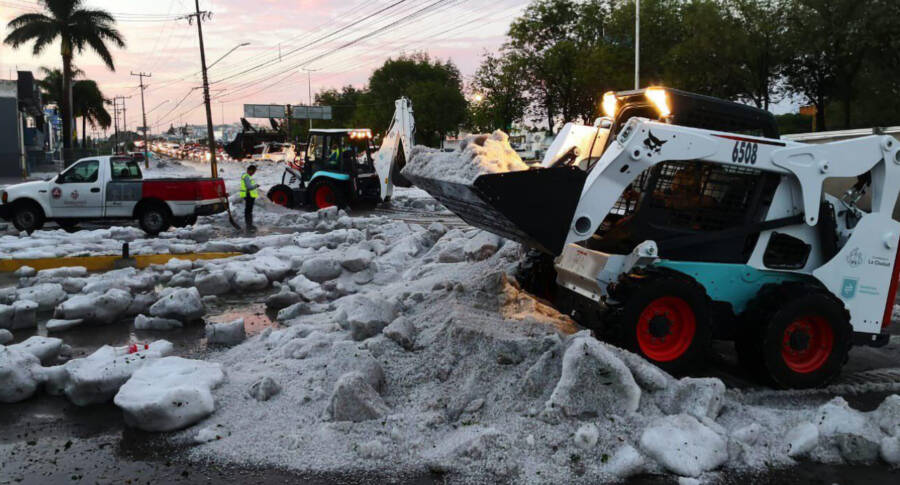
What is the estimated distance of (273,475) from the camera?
445cm

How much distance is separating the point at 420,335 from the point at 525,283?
1430mm

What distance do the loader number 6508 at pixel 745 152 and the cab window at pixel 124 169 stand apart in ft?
47.8

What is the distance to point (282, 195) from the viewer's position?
21.9 m

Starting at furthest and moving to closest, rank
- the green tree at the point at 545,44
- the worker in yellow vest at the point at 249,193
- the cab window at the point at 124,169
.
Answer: the green tree at the point at 545,44 → the worker in yellow vest at the point at 249,193 → the cab window at the point at 124,169

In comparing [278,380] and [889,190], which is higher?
[889,190]

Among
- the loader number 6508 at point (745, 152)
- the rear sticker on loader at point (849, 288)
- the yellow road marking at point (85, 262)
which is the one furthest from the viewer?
the yellow road marking at point (85, 262)

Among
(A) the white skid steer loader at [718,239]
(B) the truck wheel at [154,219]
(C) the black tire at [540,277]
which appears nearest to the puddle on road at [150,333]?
A: (C) the black tire at [540,277]

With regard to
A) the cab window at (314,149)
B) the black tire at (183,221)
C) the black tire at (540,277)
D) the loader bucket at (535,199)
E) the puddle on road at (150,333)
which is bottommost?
the puddle on road at (150,333)

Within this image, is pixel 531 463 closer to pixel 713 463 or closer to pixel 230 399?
pixel 713 463

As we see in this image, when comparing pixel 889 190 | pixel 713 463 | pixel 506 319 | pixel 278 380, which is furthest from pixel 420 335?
pixel 889 190

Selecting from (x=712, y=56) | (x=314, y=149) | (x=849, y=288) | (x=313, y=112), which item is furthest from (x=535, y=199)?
(x=313, y=112)

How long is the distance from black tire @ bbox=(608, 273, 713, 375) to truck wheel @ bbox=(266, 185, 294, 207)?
17.4 metres

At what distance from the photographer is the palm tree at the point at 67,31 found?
41156mm

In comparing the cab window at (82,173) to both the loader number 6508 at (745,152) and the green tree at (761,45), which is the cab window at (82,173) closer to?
the loader number 6508 at (745,152)
